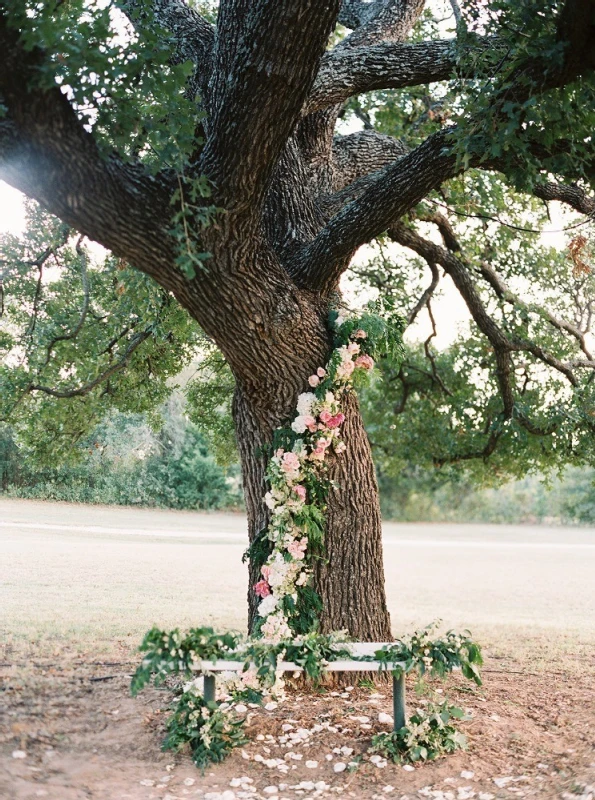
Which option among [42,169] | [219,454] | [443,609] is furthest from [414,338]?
[42,169]

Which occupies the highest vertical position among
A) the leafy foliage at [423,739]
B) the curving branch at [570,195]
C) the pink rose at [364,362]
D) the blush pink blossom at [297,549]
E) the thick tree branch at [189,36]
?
the thick tree branch at [189,36]

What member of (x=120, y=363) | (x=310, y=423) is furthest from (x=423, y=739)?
(x=120, y=363)

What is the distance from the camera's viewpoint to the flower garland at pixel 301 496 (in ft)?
15.7

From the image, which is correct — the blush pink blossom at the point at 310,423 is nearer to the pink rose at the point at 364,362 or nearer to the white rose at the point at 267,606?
the pink rose at the point at 364,362

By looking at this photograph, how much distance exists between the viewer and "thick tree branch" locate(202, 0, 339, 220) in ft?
11.5

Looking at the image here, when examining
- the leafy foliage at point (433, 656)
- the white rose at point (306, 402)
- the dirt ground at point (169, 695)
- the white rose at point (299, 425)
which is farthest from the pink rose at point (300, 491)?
the dirt ground at point (169, 695)

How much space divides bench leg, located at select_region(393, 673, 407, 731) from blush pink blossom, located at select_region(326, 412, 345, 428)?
1576 mm

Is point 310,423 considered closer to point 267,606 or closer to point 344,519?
point 344,519

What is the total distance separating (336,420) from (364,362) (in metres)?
0.43

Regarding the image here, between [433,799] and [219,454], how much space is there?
7256 mm

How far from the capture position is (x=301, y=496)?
15.9 feet

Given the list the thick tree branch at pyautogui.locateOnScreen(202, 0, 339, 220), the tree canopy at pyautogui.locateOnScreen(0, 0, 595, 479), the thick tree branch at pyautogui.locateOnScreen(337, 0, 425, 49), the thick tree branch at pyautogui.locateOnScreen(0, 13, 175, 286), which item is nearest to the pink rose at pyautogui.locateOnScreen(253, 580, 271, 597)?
the tree canopy at pyautogui.locateOnScreen(0, 0, 595, 479)

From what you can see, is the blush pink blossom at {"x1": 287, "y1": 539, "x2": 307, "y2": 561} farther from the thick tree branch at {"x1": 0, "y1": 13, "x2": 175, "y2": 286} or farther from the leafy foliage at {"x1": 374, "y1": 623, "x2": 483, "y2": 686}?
the thick tree branch at {"x1": 0, "y1": 13, "x2": 175, "y2": 286}

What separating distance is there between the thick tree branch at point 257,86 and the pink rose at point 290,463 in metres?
1.53
